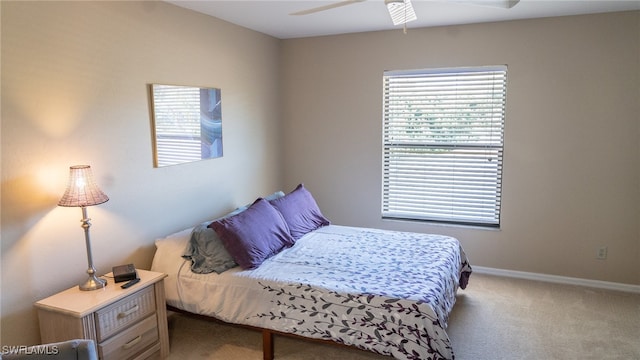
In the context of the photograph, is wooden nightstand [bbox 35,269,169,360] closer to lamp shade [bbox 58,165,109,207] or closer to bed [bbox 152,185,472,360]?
bed [bbox 152,185,472,360]

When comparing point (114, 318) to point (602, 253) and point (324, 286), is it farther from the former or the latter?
point (602, 253)

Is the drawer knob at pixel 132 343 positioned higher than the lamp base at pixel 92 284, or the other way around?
the lamp base at pixel 92 284

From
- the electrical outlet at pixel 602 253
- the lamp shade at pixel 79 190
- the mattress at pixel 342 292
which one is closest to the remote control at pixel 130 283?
the mattress at pixel 342 292

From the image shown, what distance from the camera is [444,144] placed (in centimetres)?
432

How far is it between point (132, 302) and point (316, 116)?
2826mm

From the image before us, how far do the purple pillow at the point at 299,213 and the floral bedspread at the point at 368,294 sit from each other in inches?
12.2

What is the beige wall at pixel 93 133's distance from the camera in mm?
2307

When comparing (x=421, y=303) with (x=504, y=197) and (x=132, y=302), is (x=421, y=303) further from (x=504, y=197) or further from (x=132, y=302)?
(x=504, y=197)

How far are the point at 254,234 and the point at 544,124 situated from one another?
9.08 ft

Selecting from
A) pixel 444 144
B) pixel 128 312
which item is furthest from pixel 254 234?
pixel 444 144

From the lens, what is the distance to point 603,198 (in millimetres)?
3828

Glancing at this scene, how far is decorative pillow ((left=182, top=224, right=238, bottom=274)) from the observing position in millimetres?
3002

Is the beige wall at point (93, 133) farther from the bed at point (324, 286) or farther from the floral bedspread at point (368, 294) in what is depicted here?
the floral bedspread at point (368, 294)

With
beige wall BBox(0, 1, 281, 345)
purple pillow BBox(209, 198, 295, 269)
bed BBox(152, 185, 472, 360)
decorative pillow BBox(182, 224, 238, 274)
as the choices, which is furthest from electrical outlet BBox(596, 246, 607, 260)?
beige wall BBox(0, 1, 281, 345)
